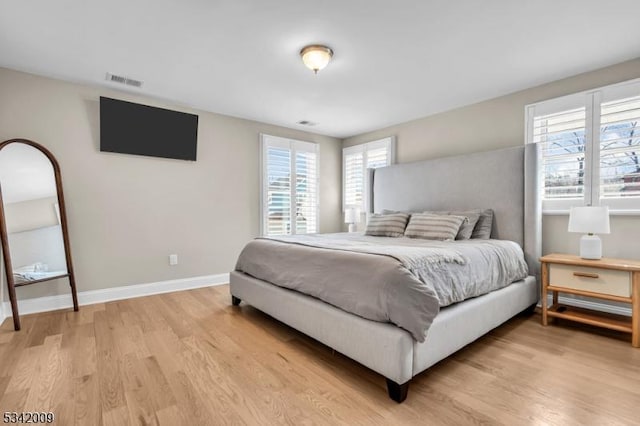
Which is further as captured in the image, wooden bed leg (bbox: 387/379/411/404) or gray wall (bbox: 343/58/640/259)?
gray wall (bbox: 343/58/640/259)

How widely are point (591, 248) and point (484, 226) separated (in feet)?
3.01

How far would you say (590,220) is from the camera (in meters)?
2.54

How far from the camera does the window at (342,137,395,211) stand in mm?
4906

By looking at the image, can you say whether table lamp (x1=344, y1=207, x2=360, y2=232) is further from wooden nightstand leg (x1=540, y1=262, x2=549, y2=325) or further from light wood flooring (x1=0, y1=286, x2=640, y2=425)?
wooden nightstand leg (x1=540, y1=262, x2=549, y2=325)

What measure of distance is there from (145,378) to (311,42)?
105 inches

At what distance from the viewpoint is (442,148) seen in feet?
13.8

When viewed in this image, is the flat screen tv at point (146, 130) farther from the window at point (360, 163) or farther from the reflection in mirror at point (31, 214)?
the window at point (360, 163)

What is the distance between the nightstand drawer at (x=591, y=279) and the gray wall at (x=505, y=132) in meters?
0.59

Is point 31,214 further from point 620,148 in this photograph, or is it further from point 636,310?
point 620,148

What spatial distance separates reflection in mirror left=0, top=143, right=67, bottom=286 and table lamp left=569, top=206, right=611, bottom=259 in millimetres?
4908

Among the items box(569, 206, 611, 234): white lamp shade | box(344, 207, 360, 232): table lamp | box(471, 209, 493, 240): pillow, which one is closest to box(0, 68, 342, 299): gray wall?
box(344, 207, 360, 232): table lamp

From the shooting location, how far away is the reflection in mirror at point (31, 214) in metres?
2.93

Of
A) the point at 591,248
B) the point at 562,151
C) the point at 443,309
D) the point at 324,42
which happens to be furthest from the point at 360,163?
the point at 443,309

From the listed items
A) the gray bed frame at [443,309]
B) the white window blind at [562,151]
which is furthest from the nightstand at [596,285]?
the white window blind at [562,151]
